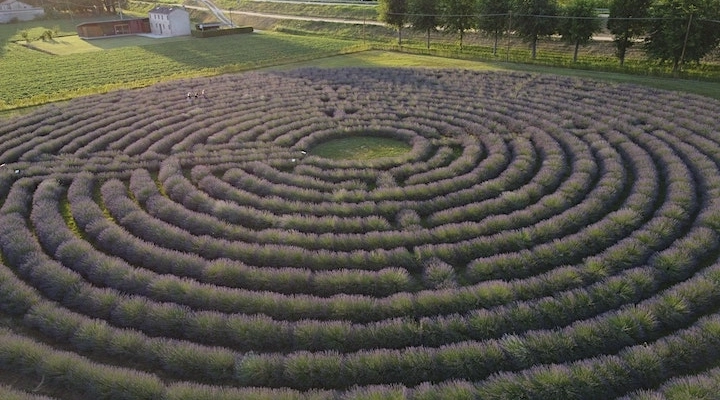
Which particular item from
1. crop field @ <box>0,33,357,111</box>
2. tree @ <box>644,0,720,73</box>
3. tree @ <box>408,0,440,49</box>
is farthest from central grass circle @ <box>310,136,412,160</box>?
tree @ <box>408,0,440,49</box>

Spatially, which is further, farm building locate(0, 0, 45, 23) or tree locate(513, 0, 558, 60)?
farm building locate(0, 0, 45, 23)

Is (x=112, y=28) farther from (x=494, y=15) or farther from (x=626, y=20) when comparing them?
(x=626, y=20)

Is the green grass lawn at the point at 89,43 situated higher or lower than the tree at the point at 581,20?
lower

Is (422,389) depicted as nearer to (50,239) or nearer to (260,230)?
(260,230)

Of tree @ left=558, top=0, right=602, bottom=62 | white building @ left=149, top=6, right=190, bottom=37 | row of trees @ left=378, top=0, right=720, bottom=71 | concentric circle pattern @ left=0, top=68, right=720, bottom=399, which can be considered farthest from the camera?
white building @ left=149, top=6, right=190, bottom=37

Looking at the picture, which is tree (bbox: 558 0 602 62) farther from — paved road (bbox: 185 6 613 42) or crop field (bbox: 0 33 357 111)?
crop field (bbox: 0 33 357 111)

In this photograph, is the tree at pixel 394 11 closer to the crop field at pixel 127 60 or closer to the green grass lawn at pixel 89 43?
the crop field at pixel 127 60

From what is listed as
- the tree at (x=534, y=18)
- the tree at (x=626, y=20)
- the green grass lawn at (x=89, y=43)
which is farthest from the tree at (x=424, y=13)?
the green grass lawn at (x=89, y=43)

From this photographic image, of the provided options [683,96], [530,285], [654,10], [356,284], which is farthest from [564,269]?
[654,10]
